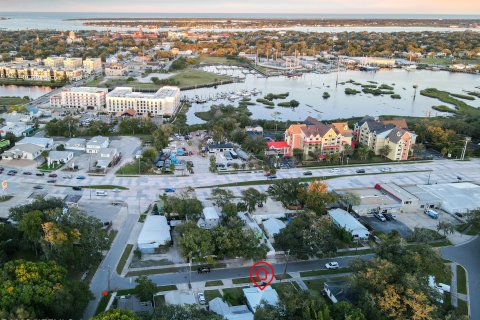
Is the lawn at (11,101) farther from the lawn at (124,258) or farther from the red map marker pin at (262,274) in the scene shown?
the red map marker pin at (262,274)

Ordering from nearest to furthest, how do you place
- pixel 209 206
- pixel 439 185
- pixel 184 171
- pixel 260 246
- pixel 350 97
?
pixel 260 246 → pixel 209 206 → pixel 439 185 → pixel 184 171 → pixel 350 97

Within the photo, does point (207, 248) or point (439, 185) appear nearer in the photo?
point (207, 248)

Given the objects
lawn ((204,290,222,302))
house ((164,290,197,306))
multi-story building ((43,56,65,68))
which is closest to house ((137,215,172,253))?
house ((164,290,197,306))

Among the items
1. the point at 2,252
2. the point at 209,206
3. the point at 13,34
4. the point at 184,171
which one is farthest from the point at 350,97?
the point at 13,34

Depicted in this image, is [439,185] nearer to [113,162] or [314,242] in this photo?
[314,242]

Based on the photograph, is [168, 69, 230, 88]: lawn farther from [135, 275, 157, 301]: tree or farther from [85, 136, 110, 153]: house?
→ [135, 275, 157, 301]: tree

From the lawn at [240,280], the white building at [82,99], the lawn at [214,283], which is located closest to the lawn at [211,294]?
the lawn at [214,283]
